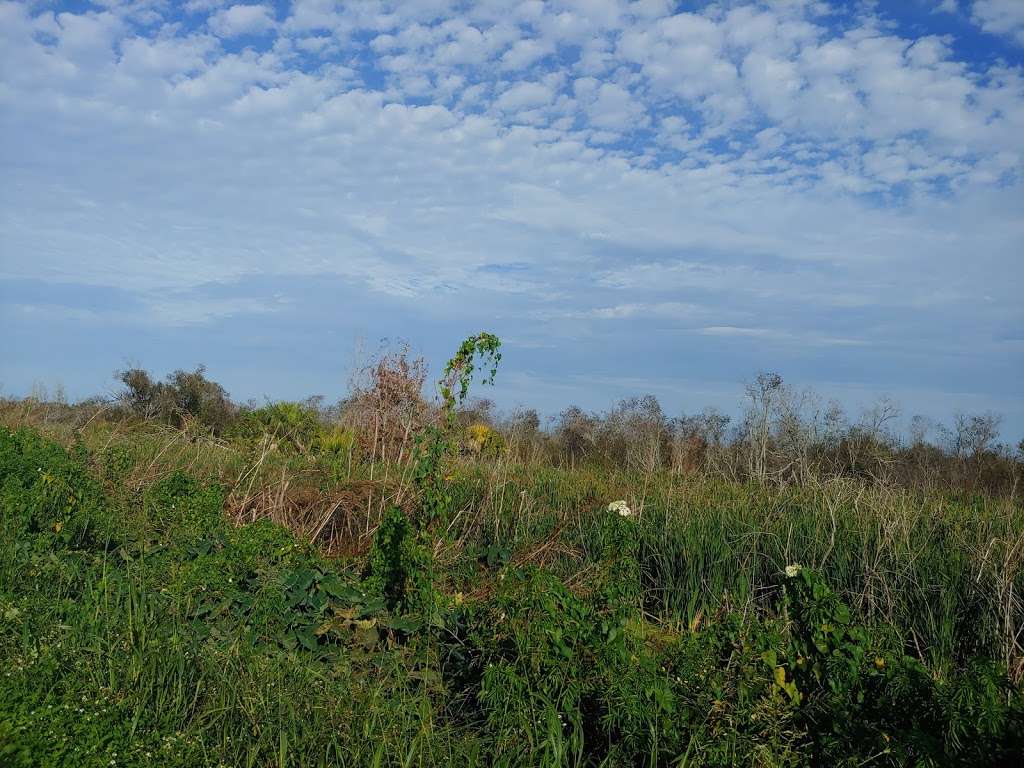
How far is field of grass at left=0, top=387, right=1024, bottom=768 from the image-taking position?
399cm

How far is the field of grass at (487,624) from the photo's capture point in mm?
3994

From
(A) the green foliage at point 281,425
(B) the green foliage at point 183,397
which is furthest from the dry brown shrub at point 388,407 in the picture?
(B) the green foliage at point 183,397

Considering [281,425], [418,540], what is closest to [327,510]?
[418,540]

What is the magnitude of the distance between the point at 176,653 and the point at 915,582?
4.91 m

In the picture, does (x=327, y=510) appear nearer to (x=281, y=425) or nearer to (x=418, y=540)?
(x=418, y=540)

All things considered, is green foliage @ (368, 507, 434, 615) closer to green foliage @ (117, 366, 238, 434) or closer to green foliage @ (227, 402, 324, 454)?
green foliage @ (227, 402, 324, 454)

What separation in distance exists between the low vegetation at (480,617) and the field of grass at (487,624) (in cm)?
2

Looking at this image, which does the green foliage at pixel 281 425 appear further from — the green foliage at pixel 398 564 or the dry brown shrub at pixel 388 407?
the green foliage at pixel 398 564

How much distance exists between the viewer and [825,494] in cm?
806

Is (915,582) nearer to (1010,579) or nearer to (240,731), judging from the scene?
(1010,579)

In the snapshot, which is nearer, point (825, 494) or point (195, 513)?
point (195, 513)

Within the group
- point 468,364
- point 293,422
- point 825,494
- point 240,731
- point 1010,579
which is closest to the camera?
point 240,731

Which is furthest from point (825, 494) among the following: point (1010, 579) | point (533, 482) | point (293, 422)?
point (293, 422)

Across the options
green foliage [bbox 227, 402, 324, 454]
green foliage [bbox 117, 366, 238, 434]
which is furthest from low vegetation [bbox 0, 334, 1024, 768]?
green foliage [bbox 117, 366, 238, 434]
